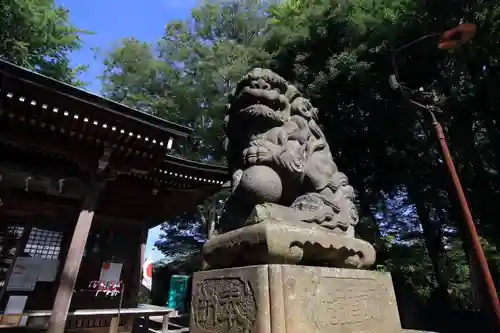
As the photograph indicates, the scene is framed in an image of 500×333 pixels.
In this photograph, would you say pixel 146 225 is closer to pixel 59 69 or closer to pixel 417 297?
pixel 59 69

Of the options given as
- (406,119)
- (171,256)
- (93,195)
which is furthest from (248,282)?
(171,256)

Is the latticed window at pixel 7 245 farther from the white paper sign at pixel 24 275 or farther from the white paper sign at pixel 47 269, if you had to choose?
the white paper sign at pixel 47 269

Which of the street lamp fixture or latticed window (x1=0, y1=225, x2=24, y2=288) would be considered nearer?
the street lamp fixture

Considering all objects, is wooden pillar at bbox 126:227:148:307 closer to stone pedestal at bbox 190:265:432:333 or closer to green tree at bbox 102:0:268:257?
green tree at bbox 102:0:268:257

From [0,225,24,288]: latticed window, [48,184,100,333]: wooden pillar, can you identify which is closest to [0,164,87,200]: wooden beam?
[48,184,100,333]: wooden pillar

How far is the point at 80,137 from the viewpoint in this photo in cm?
514

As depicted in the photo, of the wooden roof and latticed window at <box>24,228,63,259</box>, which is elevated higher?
the wooden roof

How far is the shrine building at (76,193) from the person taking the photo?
4703 millimetres

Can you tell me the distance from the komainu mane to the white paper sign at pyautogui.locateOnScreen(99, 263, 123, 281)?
5951 mm

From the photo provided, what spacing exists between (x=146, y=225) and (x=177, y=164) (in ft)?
8.43

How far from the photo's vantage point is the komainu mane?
1.89m

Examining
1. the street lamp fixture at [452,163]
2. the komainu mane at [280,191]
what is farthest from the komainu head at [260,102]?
the street lamp fixture at [452,163]

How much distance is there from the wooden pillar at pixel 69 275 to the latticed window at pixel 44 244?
7.36 feet

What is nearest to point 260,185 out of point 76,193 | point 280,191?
point 280,191
